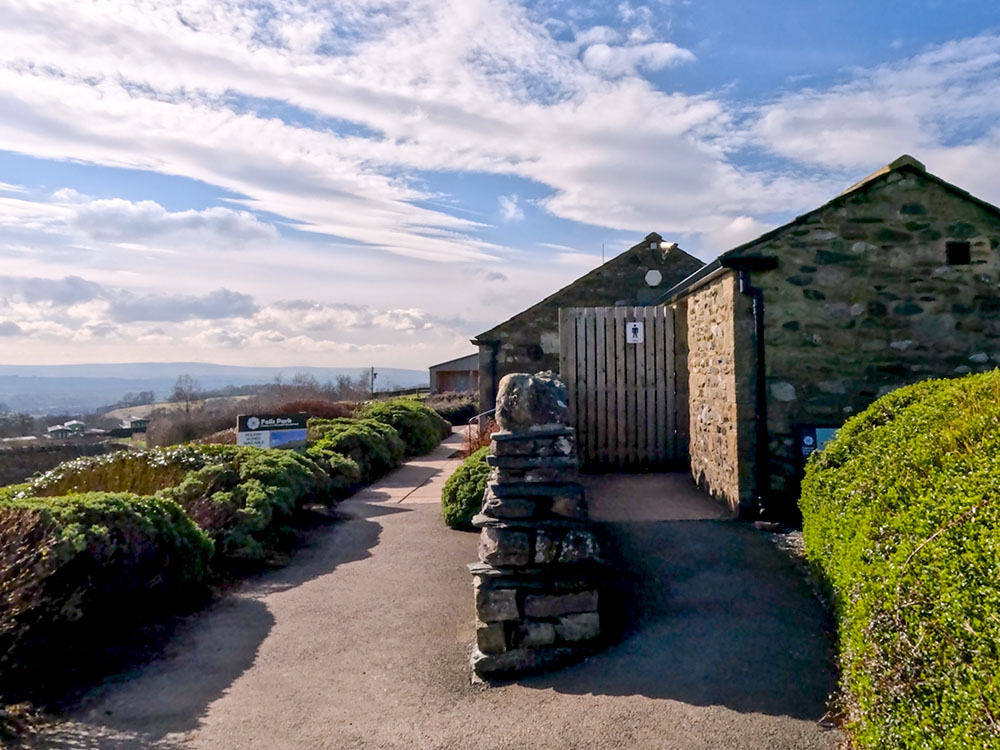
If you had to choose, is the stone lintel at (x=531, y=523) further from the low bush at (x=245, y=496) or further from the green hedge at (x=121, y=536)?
the low bush at (x=245, y=496)

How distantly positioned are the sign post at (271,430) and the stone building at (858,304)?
8.18 m

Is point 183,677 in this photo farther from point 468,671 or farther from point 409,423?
point 409,423

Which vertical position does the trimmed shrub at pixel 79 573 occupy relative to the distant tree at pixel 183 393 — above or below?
below

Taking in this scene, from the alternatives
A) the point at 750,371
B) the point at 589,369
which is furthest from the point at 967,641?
the point at 589,369

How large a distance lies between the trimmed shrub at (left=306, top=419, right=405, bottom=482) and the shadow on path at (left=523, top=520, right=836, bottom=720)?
7648 millimetres

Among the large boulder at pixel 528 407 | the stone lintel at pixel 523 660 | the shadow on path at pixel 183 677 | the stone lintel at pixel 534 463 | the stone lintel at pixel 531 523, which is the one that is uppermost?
the large boulder at pixel 528 407

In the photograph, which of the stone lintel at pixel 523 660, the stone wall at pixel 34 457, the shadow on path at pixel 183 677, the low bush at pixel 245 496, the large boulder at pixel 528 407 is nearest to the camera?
the shadow on path at pixel 183 677

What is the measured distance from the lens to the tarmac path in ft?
14.1

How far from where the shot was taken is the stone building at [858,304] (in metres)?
7.41

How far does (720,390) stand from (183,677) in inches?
224

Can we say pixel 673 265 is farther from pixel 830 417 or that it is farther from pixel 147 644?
pixel 147 644

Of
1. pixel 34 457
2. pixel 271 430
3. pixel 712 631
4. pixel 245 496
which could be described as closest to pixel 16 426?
pixel 34 457

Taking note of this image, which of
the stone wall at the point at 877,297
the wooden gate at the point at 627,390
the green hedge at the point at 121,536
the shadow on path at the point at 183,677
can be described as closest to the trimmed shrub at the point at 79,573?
the green hedge at the point at 121,536

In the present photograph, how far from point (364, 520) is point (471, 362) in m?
32.2
